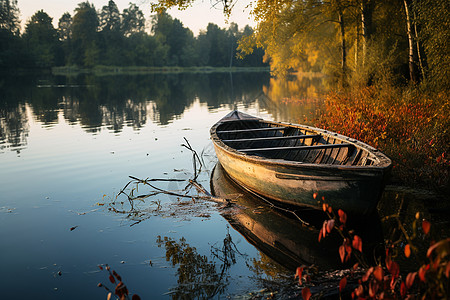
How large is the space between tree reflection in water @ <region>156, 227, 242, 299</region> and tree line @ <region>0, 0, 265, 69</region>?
75911mm

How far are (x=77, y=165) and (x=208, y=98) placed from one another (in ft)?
75.3

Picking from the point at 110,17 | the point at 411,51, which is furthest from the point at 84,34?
the point at 411,51

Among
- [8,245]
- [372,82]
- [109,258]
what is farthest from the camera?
[372,82]

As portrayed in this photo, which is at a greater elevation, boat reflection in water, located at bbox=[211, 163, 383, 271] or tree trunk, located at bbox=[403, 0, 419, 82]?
tree trunk, located at bbox=[403, 0, 419, 82]

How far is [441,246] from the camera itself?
187 centimetres

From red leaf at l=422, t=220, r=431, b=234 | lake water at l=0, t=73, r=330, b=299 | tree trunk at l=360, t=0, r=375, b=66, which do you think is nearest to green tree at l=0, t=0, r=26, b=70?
lake water at l=0, t=73, r=330, b=299

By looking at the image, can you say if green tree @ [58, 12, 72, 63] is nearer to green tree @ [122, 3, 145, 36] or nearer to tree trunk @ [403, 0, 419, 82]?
green tree @ [122, 3, 145, 36]

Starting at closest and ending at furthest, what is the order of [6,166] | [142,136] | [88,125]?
[6,166] → [142,136] → [88,125]

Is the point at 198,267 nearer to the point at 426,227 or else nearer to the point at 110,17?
the point at 426,227

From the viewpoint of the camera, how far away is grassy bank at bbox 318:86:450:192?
771 centimetres

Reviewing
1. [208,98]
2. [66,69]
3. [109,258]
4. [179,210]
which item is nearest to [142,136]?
[179,210]

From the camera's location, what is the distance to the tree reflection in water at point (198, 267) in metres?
4.68

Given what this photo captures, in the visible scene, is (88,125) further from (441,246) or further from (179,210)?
(441,246)

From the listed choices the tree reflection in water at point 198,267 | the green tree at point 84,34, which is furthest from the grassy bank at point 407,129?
the green tree at point 84,34
